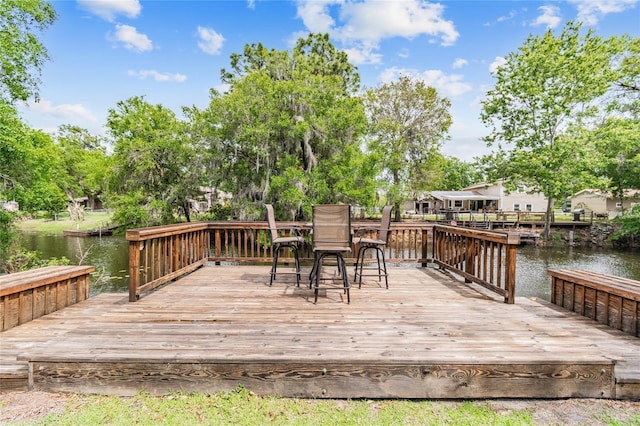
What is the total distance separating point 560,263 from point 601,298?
41.1ft

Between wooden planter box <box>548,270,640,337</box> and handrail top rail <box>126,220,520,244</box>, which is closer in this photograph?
wooden planter box <box>548,270,640,337</box>

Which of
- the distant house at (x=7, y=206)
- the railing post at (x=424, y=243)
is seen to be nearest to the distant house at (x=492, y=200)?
the railing post at (x=424, y=243)

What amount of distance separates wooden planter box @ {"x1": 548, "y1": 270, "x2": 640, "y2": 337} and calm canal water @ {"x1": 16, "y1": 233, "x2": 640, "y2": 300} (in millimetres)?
6021

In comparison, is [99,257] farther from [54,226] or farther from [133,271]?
[54,226]

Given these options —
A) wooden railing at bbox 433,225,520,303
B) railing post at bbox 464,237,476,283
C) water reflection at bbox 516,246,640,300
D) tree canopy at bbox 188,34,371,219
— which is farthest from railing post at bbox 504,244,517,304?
tree canopy at bbox 188,34,371,219

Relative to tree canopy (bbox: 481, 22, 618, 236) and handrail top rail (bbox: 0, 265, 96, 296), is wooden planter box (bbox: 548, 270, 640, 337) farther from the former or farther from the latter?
tree canopy (bbox: 481, 22, 618, 236)

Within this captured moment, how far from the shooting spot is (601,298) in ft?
9.39

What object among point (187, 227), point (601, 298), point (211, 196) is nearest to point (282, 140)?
point (211, 196)

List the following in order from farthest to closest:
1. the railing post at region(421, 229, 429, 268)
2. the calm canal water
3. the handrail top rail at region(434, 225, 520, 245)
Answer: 1. the calm canal water
2. the railing post at region(421, 229, 429, 268)
3. the handrail top rail at region(434, 225, 520, 245)

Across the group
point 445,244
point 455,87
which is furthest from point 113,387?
point 455,87

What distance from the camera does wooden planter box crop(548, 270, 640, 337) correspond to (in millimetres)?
2600

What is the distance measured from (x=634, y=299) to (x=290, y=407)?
2.84 meters

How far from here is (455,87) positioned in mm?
21219

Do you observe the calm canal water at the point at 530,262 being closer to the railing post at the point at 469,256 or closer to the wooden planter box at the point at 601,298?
the railing post at the point at 469,256
